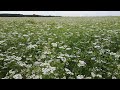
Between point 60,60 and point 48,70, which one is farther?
point 60,60

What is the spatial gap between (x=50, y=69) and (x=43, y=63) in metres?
0.37
